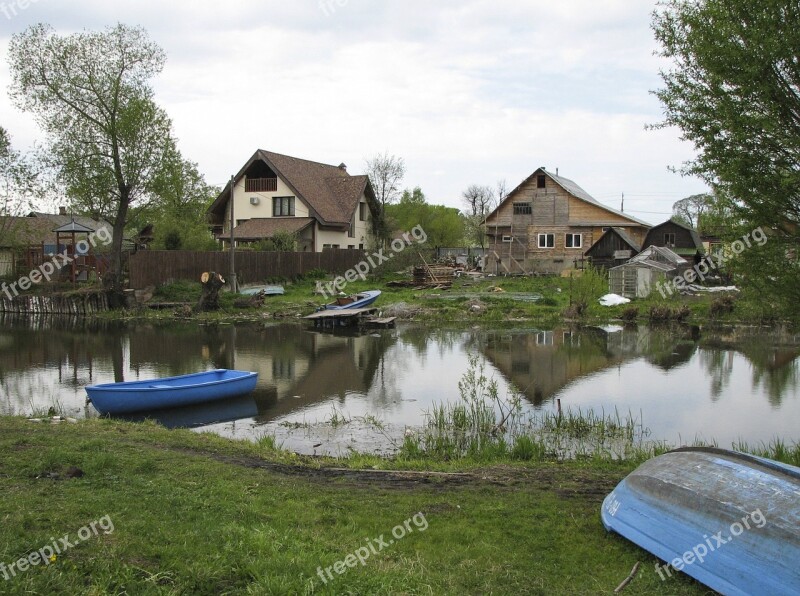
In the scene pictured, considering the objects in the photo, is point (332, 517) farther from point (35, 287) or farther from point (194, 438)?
point (35, 287)

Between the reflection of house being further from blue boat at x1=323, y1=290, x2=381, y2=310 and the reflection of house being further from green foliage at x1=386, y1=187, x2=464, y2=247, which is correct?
green foliage at x1=386, y1=187, x2=464, y2=247

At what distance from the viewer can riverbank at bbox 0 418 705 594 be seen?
5.43 m

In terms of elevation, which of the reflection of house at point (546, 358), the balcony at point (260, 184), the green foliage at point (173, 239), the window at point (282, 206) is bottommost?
the reflection of house at point (546, 358)

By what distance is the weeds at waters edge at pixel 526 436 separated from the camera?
11719 millimetres

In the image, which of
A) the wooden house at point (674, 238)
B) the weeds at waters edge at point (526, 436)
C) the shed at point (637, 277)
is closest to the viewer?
the weeds at waters edge at point (526, 436)

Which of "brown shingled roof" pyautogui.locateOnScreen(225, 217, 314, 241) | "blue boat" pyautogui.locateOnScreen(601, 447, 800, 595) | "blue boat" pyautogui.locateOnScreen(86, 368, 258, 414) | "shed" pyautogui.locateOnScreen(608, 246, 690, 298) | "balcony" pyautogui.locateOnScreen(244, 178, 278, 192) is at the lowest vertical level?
"blue boat" pyautogui.locateOnScreen(86, 368, 258, 414)

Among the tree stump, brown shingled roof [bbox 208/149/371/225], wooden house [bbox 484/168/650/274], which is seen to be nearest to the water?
the tree stump

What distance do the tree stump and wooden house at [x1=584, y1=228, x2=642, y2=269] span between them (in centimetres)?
2476

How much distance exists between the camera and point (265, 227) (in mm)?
48281

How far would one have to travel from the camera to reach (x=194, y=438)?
11.9 meters

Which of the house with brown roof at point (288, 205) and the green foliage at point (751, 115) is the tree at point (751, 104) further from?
the house with brown roof at point (288, 205)

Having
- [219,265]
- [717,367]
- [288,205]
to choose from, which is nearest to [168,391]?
[717,367]

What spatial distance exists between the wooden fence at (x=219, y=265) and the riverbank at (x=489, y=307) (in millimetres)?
991

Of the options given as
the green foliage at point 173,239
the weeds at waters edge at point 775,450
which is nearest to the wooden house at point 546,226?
the green foliage at point 173,239
